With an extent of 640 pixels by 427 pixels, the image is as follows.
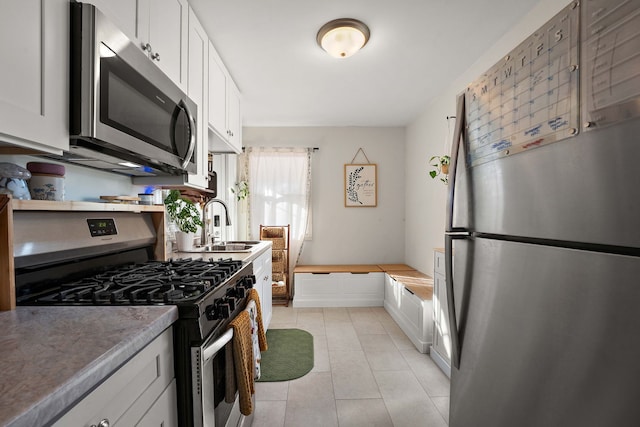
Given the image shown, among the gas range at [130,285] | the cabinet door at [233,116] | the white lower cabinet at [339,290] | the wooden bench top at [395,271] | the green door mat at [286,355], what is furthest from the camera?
the white lower cabinet at [339,290]

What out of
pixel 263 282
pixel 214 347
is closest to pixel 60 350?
pixel 214 347

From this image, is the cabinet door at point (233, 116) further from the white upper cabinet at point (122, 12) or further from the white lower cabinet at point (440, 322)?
the white lower cabinet at point (440, 322)

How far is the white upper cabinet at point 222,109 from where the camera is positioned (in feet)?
7.54

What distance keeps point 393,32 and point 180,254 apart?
2224 millimetres

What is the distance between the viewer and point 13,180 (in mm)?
1036

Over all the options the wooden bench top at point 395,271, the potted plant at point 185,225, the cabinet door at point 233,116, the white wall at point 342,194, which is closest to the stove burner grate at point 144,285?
the potted plant at point 185,225

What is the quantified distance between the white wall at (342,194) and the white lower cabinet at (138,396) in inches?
142

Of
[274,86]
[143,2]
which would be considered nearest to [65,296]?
[143,2]

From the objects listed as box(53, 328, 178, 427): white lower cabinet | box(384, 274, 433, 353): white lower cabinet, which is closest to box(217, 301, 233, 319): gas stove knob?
box(53, 328, 178, 427): white lower cabinet

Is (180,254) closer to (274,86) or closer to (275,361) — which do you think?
(275,361)

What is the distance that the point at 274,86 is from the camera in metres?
3.11

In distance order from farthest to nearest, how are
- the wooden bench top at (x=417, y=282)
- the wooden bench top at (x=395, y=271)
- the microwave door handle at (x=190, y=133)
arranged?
1. the wooden bench top at (x=395, y=271)
2. the wooden bench top at (x=417, y=282)
3. the microwave door handle at (x=190, y=133)

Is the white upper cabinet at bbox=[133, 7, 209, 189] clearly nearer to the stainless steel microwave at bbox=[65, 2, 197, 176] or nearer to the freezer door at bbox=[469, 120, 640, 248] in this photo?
the stainless steel microwave at bbox=[65, 2, 197, 176]

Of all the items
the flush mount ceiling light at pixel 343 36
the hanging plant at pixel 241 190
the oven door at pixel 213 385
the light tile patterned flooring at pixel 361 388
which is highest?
the flush mount ceiling light at pixel 343 36
